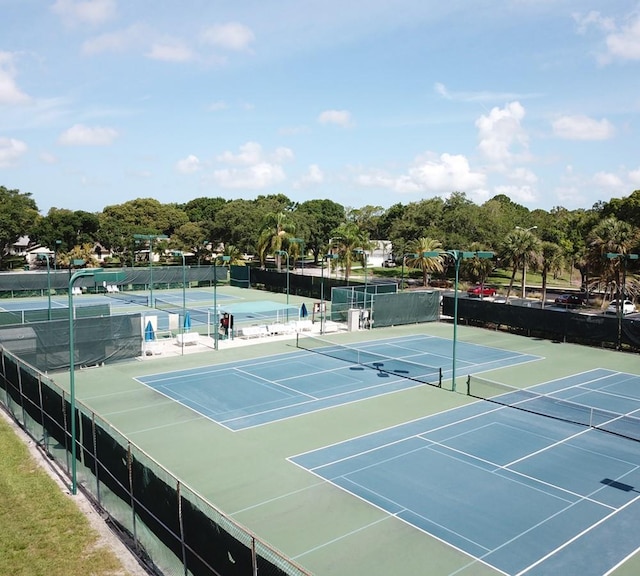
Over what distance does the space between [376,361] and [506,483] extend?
592 inches

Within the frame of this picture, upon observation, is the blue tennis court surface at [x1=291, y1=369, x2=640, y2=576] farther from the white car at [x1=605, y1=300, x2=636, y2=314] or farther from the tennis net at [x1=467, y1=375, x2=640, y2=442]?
the white car at [x1=605, y1=300, x2=636, y2=314]

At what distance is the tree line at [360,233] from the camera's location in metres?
52.4

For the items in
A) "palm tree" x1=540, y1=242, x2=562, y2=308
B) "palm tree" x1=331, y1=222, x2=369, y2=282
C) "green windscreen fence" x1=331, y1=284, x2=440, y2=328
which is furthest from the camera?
"palm tree" x1=331, y1=222, x2=369, y2=282

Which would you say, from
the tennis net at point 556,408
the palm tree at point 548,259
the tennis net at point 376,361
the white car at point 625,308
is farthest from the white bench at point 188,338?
the white car at point 625,308

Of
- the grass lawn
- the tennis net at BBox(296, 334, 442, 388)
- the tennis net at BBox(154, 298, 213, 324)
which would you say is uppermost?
the tennis net at BBox(154, 298, 213, 324)

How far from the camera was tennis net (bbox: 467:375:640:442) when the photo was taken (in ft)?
68.2

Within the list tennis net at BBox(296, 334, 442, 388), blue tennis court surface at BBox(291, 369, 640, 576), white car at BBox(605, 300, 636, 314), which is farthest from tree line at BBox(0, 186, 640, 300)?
blue tennis court surface at BBox(291, 369, 640, 576)

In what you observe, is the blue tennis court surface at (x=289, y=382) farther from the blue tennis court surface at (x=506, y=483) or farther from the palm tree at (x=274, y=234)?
the palm tree at (x=274, y=234)

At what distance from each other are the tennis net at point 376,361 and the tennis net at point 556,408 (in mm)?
2026

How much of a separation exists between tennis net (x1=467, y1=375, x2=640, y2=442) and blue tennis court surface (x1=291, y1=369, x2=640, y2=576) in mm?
399

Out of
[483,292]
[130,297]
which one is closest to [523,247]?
[483,292]

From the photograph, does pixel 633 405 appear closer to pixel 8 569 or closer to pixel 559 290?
pixel 8 569

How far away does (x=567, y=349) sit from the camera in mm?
35625

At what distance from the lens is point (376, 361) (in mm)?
30906
